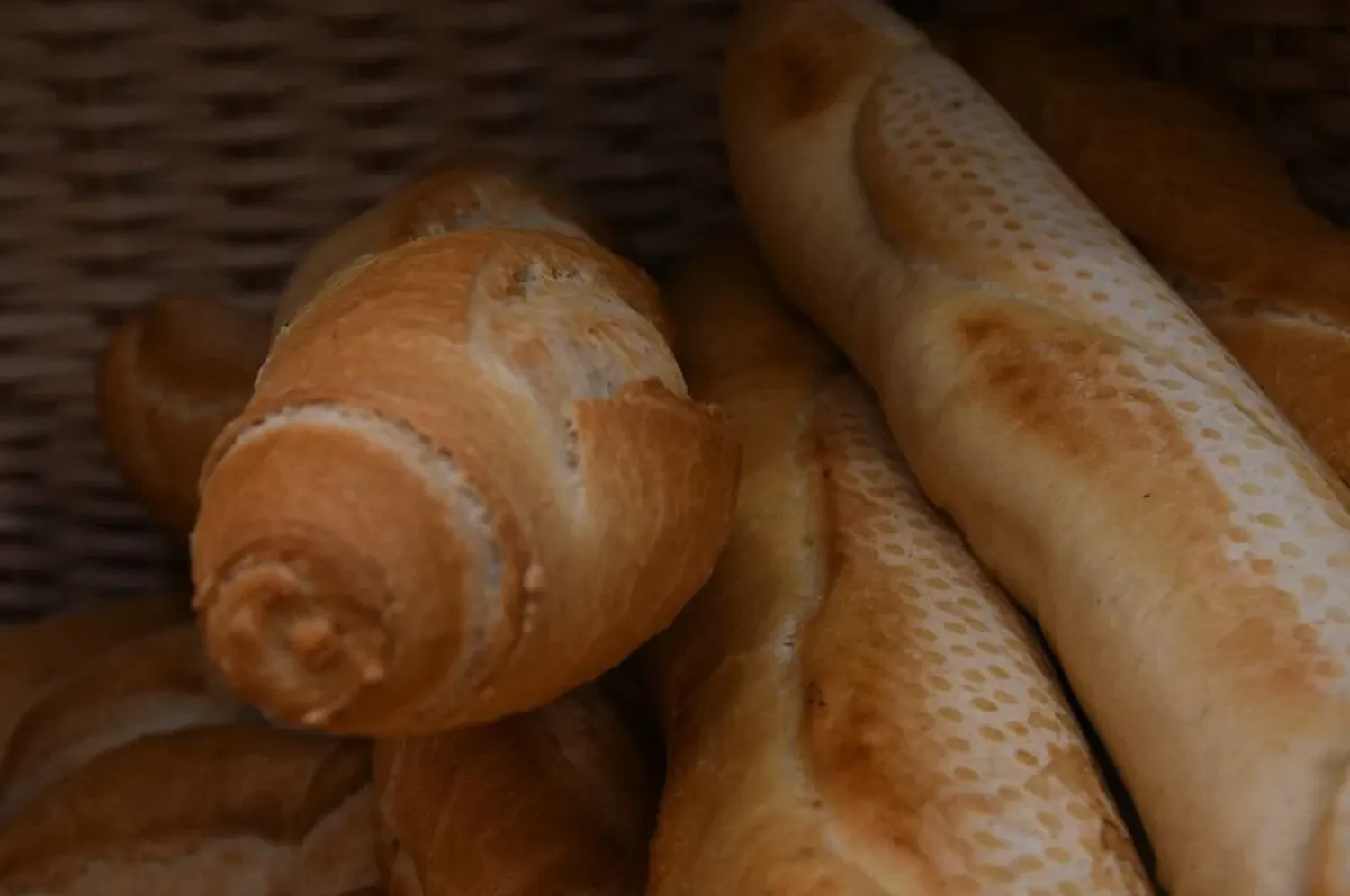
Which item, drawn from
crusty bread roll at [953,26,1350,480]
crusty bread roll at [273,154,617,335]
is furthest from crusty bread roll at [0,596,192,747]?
crusty bread roll at [953,26,1350,480]

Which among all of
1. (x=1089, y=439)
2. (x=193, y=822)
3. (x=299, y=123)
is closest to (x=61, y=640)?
(x=193, y=822)

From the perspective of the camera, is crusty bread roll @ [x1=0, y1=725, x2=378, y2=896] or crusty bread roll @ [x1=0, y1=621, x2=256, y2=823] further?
crusty bread roll @ [x1=0, y1=621, x2=256, y2=823]

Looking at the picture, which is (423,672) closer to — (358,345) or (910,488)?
(358,345)

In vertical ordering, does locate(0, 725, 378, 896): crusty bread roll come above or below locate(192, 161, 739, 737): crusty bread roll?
below

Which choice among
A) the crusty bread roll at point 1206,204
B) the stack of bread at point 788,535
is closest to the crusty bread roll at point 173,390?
the stack of bread at point 788,535

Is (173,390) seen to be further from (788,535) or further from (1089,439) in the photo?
(1089,439)

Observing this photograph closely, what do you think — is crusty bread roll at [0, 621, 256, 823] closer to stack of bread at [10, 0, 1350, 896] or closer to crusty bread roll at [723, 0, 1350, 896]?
stack of bread at [10, 0, 1350, 896]
